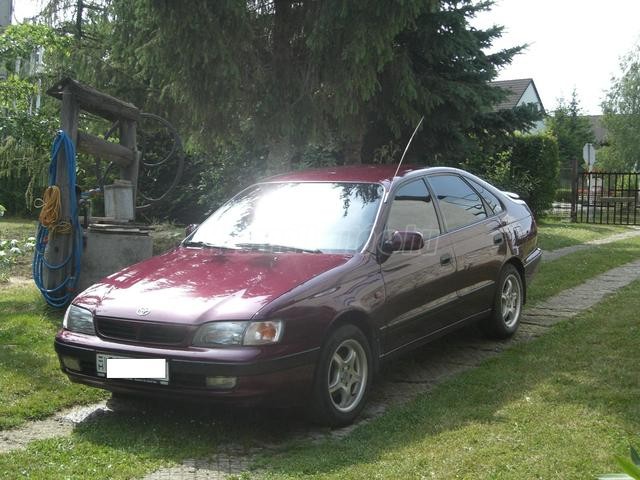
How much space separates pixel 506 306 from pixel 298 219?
7.73 ft

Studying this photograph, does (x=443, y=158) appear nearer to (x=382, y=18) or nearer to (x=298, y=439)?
(x=382, y=18)

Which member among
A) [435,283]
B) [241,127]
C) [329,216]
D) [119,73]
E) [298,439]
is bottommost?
[298,439]

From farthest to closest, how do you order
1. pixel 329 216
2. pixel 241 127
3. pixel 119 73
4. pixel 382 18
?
1. pixel 119 73
2. pixel 241 127
3. pixel 382 18
4. pixel 329 216

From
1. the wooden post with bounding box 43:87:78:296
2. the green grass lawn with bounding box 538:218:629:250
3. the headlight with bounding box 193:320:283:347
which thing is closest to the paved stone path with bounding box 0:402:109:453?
the headlight with bounding box 193:320:283:347

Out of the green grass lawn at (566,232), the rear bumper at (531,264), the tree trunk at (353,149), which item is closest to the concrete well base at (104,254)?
the rear bumper at (531,264)

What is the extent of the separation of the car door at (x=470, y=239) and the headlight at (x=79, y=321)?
2.74m

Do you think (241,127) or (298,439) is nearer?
(298,439)

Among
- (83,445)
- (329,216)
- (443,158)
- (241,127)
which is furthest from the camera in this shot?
(443,158)

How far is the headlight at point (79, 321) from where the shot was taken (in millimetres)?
4623

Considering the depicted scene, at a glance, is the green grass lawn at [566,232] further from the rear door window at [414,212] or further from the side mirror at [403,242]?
the side mirror at [403,242]

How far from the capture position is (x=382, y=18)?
9516mm

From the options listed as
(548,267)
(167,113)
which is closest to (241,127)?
(167,113)

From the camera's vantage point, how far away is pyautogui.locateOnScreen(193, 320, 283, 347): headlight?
4.20 metres

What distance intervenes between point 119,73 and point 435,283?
9.03 meters
